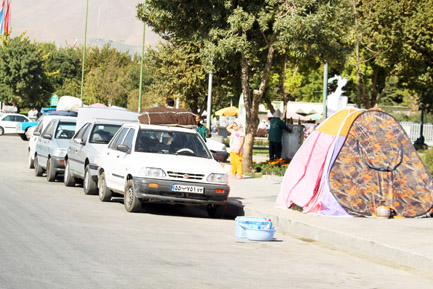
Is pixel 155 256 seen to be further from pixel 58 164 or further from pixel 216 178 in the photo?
pixel 58 164

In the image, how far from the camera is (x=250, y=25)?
20875 mm

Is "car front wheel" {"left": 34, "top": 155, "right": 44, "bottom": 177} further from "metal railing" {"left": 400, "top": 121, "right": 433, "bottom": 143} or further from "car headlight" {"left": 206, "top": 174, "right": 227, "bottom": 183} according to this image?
"metal railing" {"left": 400, "top": 121, "right": 433, "bottom": 143}

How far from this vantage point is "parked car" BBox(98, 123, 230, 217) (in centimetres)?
1327

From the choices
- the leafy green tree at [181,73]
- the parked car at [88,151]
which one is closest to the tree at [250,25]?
the parked car at [88,151]

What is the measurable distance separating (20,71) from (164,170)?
218 feet

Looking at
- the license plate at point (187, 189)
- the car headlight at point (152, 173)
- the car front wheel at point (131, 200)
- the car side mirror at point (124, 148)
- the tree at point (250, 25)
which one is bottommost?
the car front wheel at point (131, 200)

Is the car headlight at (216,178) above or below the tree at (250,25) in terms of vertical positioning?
below

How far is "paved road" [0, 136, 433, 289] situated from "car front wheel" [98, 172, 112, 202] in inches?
51.4

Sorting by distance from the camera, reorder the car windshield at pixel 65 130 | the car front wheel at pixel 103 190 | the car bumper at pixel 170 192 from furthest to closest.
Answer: the car windshield at pixel 65 130 < the car front wheel at pixel 103 190 < the car bumper at pixel 170 192

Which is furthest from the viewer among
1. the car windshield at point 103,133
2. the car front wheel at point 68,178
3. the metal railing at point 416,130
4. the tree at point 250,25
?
the metal railing at point 416,130

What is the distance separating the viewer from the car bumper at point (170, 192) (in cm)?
1316

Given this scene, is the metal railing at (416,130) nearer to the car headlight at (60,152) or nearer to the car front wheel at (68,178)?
the car headlight at (60,152)

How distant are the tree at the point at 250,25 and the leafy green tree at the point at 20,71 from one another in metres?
56.3

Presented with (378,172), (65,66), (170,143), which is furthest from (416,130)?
(65,66)
